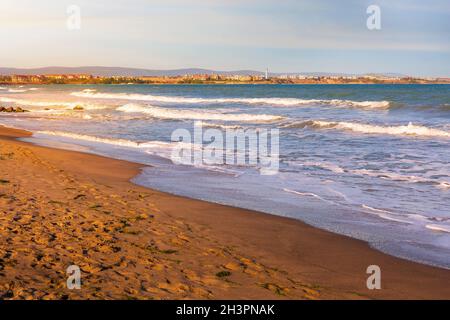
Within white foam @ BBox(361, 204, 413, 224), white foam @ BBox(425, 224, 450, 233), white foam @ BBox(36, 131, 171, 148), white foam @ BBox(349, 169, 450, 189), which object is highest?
white foam @ BBox(36, 131, 171, 148)

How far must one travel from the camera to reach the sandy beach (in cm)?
515

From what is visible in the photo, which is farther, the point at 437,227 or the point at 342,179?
the point at 342,179

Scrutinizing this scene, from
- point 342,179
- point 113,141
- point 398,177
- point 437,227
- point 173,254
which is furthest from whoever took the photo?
point 113,141

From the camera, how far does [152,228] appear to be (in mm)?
7426

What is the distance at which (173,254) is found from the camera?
6.26 m

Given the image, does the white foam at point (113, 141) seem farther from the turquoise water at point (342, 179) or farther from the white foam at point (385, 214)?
the white foam at point (385, 214)

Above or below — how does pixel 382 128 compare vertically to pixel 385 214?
above

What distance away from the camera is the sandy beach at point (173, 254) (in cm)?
515

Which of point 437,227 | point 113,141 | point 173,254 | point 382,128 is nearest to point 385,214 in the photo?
point 437,227

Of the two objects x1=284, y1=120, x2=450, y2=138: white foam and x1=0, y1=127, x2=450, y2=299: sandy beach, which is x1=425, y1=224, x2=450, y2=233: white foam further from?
x1=284, y1=120, x2=450, y2=138: white foam

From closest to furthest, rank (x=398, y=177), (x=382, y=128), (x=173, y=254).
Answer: (x=173, y=254) → (x=398, y=177) → (x=382, y=128)

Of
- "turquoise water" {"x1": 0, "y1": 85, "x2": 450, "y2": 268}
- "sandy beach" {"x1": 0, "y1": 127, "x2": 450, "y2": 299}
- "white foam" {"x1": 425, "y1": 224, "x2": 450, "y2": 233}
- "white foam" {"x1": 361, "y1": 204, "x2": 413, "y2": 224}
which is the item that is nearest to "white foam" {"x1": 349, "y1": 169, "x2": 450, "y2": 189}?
"turquoise water" {"x1": 0, "y1": 85, "x2": 450, "y2": 268}

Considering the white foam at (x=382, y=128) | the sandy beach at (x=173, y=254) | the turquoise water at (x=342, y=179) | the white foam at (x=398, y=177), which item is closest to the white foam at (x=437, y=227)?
the turquoise water at (x=342, y=179)

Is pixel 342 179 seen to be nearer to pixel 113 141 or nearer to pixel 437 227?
pixel 437 227
